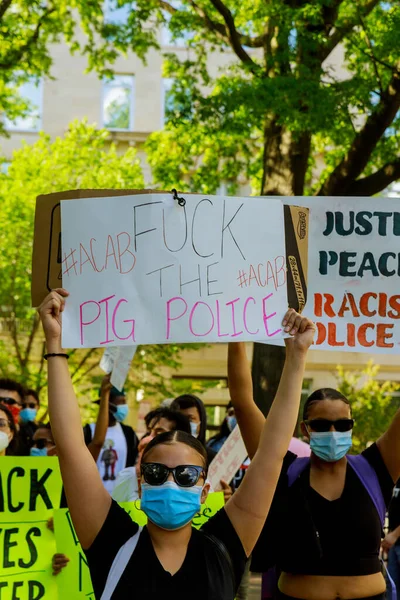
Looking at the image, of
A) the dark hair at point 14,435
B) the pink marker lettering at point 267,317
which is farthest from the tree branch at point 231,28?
the pink marker lettering at point 267,317

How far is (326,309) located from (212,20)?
28.0 ft

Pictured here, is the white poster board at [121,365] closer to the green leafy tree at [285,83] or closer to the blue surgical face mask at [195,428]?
the blue surgical face mask at [195,428]

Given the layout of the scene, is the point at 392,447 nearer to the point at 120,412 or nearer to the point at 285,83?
the point at 120,412

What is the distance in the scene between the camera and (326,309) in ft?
14.0

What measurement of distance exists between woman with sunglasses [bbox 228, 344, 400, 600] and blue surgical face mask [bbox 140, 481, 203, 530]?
0.90 meters

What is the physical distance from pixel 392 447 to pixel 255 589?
6376 millimetres

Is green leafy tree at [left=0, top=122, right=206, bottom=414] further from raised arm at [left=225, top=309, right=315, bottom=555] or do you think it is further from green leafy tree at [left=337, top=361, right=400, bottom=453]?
raised arm at [left=225, top=309, right=315, bottom=555]

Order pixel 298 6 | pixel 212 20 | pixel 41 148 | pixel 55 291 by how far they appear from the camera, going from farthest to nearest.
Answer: pixel 41 148 → pixel 212 20 → pixel 298 6 → pixel 55 291

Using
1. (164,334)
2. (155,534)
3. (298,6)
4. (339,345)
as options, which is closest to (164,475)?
(155,534)

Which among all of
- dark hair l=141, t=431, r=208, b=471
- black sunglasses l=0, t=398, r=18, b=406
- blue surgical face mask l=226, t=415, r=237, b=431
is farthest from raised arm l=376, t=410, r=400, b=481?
blue surgical face mask l=226, t=415, r=237, b=431

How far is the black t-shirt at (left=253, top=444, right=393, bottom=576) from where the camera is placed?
12.3ft

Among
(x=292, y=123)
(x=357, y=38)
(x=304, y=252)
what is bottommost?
(x=304, y=252)

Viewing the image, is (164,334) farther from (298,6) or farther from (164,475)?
(298,6)

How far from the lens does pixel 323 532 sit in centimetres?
379
